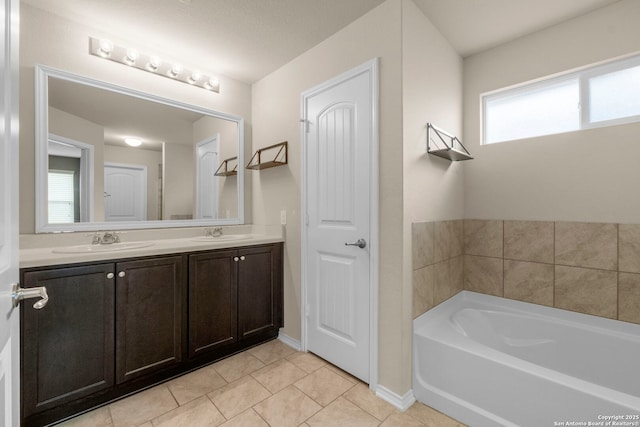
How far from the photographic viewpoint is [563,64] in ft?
6.45

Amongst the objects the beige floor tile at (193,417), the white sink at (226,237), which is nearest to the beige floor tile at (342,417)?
the beige floor tile at (193,417)

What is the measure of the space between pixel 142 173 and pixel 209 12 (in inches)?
51.7

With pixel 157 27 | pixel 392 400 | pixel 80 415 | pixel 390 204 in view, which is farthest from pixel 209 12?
pixel 392 400

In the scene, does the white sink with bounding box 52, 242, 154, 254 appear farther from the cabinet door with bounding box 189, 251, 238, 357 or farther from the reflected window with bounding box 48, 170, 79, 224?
the cabinet door with bounding box 189, 251, 238, 357

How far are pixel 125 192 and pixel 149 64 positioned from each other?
1.03m

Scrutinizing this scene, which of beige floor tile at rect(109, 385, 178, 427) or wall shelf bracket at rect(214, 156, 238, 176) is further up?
wall shelf bracket at rect(214, 156, 238, 176)

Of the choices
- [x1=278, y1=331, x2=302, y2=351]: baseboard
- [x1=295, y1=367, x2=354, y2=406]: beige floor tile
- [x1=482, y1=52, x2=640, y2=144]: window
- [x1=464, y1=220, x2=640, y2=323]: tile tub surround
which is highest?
[x1=482, y1=52, x2=640, y2=144]: window

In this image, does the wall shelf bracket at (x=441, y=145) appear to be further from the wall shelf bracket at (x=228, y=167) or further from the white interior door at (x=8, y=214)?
the white interior door at (x=8, y=214)

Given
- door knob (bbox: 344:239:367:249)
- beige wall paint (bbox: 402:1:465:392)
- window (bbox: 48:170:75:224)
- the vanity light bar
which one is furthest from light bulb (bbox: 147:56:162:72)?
door knob (bbox: 344:239:367:249)

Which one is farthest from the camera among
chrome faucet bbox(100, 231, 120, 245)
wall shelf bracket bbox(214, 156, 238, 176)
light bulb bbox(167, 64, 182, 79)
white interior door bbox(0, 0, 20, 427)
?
wall shelf bracket bbox(214, 156, 238, 176)

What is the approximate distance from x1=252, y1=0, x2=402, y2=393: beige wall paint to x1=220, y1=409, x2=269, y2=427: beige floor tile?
0.78 m

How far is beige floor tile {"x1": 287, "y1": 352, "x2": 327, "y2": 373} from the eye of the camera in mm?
2102

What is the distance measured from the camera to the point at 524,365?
1.40m

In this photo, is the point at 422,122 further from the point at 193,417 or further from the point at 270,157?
the point at 193,417
